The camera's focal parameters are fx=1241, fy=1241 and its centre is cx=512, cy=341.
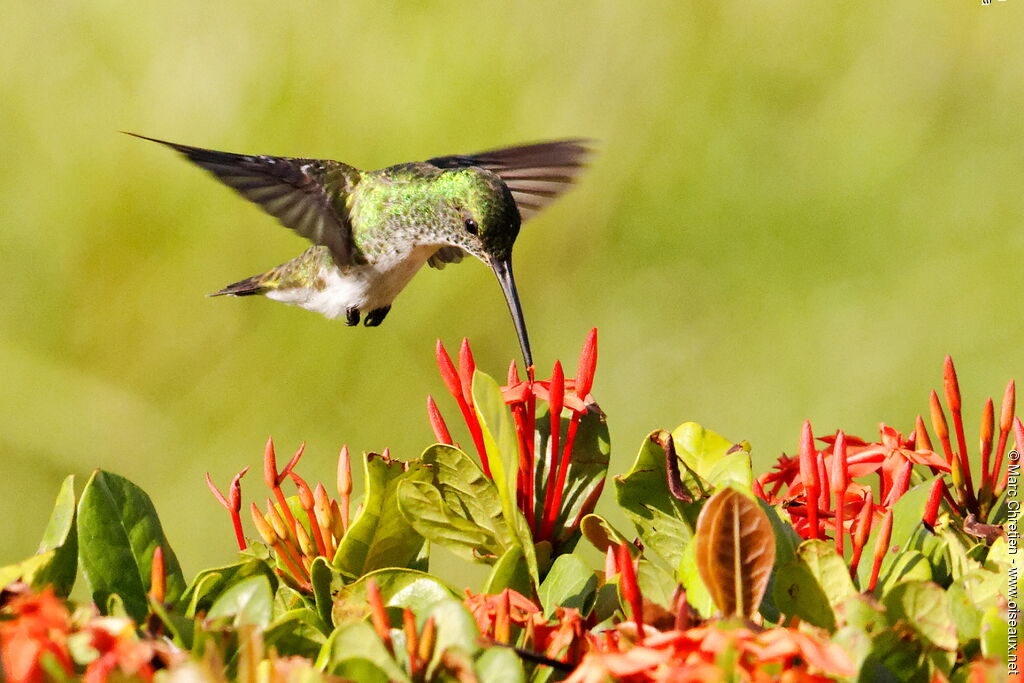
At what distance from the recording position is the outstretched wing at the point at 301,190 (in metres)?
2.20

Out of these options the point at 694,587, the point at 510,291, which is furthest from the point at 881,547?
the point at 510,291

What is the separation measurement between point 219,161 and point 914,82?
2230 mm

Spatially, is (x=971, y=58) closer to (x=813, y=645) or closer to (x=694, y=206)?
(x=694, y=206)

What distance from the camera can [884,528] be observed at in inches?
35.4

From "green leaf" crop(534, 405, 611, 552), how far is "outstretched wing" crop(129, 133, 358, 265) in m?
1.13

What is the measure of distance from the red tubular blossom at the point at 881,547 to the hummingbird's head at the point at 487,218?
1274mm

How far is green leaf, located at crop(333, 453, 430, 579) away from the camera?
1.05 metres

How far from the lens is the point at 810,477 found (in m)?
0.99

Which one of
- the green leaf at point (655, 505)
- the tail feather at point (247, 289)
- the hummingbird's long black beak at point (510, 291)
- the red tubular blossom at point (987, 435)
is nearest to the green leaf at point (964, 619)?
the green leaf at point (655, 505)

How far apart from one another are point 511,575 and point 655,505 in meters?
0.13

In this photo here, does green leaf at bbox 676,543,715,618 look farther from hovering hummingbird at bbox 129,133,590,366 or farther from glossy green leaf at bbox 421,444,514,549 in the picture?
hovering hummingbird at bbox 129,133,590,366

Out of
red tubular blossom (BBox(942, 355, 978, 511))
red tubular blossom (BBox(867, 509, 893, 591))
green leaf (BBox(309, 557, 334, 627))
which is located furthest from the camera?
red tubular blossom (BBox(942, 355, 978, 511))

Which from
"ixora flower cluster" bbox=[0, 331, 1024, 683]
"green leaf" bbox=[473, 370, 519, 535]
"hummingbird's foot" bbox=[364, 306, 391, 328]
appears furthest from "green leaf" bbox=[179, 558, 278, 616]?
"hummingbird's foot" bbox=[364, 306, 391, 328]

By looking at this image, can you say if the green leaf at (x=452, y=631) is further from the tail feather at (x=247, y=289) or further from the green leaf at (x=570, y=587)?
the tail feather at (x=247, y=289)
